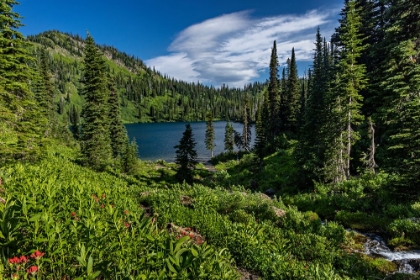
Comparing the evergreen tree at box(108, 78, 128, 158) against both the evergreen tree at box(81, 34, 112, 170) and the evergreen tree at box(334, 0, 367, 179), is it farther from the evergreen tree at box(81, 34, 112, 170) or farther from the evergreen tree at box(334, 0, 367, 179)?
the evergreen tree at box(334, 0, 367, 179)

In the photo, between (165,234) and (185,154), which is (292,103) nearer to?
(185,154)

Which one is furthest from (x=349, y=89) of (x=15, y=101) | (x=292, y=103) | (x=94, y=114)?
(x=292, y=103)

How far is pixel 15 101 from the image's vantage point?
14289 mm

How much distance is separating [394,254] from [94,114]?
1152 inches

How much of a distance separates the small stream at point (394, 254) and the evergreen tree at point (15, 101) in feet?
59.8

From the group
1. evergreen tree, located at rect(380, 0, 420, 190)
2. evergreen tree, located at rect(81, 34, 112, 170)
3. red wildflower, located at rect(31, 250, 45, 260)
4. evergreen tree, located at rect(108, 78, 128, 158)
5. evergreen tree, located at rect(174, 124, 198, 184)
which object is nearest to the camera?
red wildflower, located at rect(31, 250, 45, 260)

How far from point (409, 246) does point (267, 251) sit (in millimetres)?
7811

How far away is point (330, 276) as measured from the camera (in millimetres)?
5336

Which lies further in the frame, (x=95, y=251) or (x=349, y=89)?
(x=349, y=89)

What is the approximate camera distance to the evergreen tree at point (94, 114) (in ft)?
86.8

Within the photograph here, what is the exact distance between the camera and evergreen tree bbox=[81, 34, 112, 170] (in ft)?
86.8

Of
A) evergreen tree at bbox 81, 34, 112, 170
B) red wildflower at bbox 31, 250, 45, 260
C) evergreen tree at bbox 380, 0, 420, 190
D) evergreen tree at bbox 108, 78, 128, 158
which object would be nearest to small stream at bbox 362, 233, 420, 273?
evergreen tree at bbox 380, 0, 420, 190

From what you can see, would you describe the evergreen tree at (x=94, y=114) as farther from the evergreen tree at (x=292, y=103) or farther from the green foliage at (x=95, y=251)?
the evergreen tree at (x=292, y=103)

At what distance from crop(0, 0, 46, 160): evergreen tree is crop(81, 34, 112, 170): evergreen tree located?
31.7 ft
